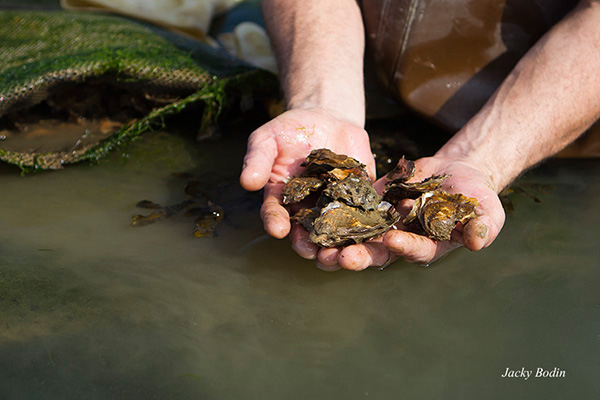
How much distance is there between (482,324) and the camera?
7.57ft

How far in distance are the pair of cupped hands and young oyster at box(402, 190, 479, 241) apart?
43mm

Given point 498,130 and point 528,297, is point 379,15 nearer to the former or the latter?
point 498,130

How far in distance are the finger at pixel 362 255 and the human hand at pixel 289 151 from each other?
7.1 inches

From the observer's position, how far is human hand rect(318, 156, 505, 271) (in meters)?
2.28

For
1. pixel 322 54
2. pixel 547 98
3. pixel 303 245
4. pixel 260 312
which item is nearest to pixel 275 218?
pixel 303 245

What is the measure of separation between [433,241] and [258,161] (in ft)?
2.93

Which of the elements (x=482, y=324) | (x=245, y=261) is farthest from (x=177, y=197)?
(x=482, y=324)

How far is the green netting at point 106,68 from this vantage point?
11.5 feet

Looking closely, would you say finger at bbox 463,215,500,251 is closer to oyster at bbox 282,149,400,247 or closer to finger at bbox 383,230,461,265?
finger at bbox 383,230,461,265

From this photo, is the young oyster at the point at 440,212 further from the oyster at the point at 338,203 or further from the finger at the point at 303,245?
the finger at the point at 303,245

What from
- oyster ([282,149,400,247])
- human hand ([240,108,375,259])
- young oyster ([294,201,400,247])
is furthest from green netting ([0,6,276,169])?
young oyster ([294,201,400,247])

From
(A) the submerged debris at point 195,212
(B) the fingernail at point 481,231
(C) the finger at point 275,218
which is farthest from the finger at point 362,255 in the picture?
(A) the submerged debris at point 195,212

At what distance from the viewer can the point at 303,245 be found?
2.42 meters

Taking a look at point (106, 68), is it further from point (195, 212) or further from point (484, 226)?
point (484, 226)
